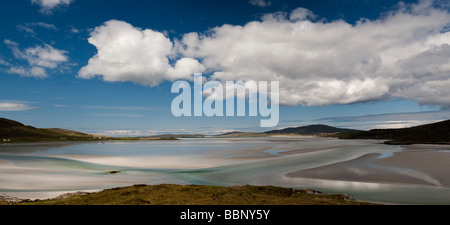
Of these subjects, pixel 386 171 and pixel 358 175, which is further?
pixel 386 171

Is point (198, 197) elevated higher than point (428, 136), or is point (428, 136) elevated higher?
point (198, 197)

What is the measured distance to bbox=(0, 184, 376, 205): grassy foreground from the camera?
46.8ft

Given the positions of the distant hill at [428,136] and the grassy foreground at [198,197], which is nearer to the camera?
the grassy foreground at [198,197]

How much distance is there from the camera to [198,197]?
1570 centimetres

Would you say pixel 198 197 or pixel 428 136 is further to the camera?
pixel 428 136

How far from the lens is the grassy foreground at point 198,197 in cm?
1426

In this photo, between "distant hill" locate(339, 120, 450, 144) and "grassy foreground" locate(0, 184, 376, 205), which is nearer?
"grassy foreground" locate(0, 184, 376, 205)

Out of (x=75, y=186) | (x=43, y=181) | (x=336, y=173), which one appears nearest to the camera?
(x=75, y=186)
